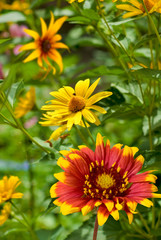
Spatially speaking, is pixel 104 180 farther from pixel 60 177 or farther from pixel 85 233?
pixel 85 233

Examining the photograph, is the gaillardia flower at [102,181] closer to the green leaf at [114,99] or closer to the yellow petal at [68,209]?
the yellow petal at [68,209]

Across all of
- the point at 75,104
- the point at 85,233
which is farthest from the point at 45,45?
the point at 85,233

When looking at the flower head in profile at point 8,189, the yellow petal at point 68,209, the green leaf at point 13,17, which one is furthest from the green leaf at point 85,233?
the green leaf at point 13,17

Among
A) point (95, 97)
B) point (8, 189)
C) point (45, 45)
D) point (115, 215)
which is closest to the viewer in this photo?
point (115, 215)

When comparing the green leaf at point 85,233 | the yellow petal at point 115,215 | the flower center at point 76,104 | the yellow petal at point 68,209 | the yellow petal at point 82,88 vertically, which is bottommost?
the green leaf at point 85,233

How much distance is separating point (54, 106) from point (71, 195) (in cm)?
13

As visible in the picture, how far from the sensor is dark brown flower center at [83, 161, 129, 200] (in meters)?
0.42

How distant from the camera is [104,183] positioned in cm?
44

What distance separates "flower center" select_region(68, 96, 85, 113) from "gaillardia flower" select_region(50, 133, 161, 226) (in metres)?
0.06

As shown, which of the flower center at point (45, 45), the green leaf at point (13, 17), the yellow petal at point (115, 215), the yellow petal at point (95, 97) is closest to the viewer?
the yellow petal at point (115, 215)

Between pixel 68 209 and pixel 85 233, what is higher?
pixel 68 209

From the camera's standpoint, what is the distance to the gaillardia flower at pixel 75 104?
460mm

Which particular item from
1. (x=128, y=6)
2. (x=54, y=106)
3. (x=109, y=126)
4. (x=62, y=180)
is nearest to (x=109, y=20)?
(x=128, y=6)

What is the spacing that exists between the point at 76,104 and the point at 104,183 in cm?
11
